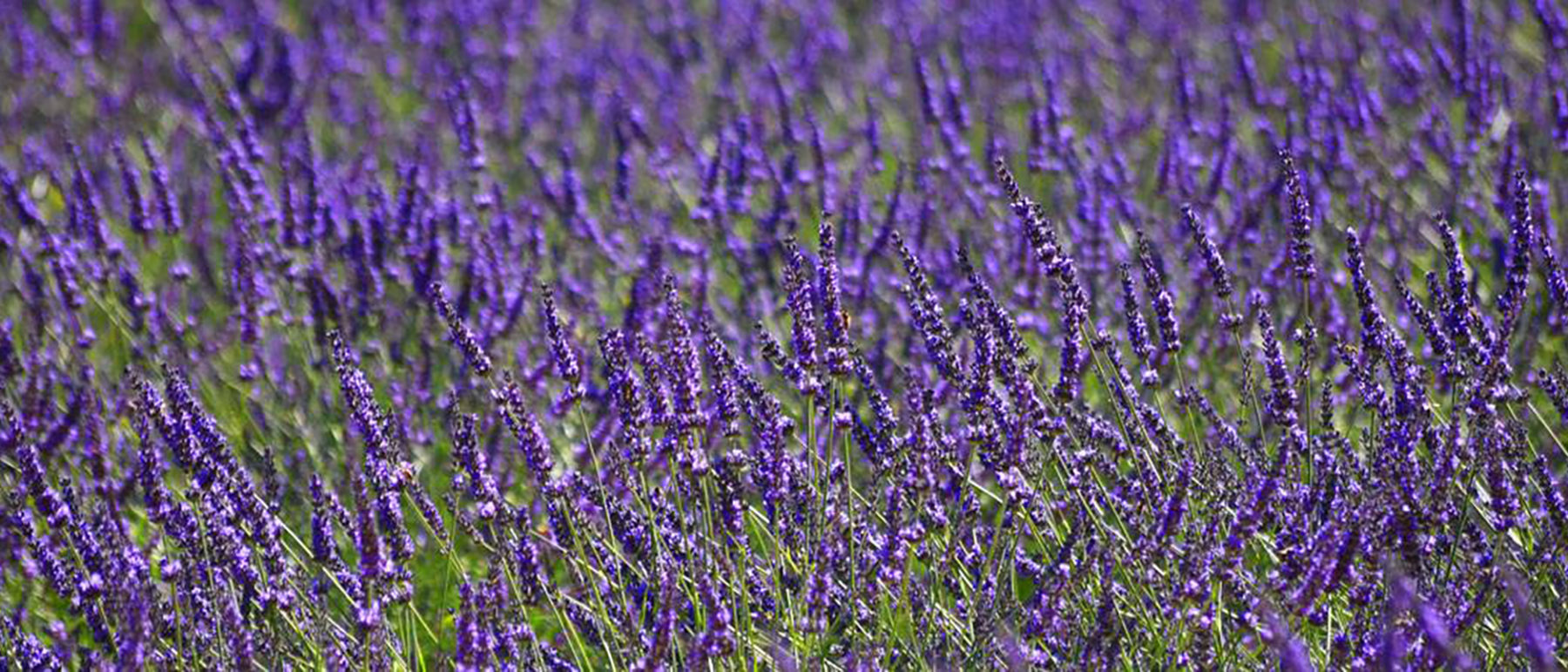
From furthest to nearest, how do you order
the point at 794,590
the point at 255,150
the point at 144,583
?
the point at 255,150 → the point at 794,590 → the point at 144,583

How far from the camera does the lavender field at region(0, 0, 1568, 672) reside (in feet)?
8.06

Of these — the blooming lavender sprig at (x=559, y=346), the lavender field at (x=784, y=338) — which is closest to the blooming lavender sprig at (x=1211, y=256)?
the lavender field at (x=784, y=338)

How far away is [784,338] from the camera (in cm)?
418

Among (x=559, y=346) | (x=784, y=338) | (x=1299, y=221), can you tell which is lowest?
Result: (x=784, y=338)

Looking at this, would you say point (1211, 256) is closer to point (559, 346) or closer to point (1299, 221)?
point (1299, 221)

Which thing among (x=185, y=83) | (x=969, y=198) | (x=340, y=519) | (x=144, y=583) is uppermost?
(x=144, y=583)

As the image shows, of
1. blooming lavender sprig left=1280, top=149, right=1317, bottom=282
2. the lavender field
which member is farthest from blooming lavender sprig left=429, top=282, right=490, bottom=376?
blooming lavender sprig left=1280, top=149, right=1317, bottom=282

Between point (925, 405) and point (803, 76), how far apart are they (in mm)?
3832

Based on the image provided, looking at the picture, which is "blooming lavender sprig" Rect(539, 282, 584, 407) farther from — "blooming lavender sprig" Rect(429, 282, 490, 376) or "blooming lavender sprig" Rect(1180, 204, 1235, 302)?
"blooming lavender sprig" Rect(1180, 204, 1235, 302)

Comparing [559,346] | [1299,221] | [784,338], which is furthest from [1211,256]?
[784,338]

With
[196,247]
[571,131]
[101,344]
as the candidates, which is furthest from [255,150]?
[571,131]

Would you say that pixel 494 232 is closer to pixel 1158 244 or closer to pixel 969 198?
pixel 969 198

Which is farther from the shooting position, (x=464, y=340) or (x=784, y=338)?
(x=784, y=338)

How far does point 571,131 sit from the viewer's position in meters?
6.02
